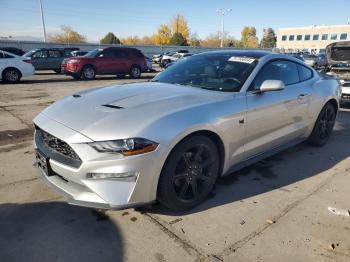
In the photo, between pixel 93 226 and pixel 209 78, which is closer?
pixel 93 226

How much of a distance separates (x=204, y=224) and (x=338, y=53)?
331 inches

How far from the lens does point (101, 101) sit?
10.7 ft

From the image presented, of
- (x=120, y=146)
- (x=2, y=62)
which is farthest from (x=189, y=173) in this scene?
(x=2, y=62)

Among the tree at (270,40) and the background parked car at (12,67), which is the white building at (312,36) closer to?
the tree at (270,40)

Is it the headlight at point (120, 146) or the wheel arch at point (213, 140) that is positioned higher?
the headlight at point (120, 146)

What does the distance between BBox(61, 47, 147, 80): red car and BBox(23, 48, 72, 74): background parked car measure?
256 cm

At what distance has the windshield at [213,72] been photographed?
374 centimetres

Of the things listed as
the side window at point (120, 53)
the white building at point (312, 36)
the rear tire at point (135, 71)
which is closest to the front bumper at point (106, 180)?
the side window at point (120, 53)

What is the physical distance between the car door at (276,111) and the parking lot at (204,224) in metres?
0.49

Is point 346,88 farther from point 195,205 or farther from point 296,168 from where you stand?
point 195,205

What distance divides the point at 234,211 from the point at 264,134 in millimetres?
1108

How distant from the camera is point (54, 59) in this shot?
63.9 ft

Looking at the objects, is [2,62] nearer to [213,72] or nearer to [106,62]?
[106,62]

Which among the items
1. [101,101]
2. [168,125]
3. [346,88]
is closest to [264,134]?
[168,125]
